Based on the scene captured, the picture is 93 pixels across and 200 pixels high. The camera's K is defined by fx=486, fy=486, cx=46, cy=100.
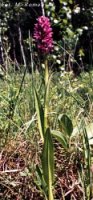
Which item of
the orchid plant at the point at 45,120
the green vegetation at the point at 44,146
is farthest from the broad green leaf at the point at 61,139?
the orchid plant at the point at 45,120

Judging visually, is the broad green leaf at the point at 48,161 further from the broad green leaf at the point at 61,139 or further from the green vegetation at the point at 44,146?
the broad green leaf at the point at 61,139

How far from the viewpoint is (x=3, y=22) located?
446 inches

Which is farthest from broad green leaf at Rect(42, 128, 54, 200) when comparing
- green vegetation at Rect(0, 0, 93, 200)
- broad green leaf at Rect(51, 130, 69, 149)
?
broad green leaf at Rect(51, 130, 69, 149)

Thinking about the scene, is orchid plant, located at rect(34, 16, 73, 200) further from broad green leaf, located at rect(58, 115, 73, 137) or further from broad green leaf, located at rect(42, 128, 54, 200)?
broad green leaf, located at rect(58, 115, 73, 137)

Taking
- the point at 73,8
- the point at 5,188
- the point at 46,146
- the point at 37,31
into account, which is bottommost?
the point at 5,188

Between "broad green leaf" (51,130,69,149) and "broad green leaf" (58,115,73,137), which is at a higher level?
"broad green leaf" (58,115,73,137)

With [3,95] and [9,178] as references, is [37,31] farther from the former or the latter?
[3,95]

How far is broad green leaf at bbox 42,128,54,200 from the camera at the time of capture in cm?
171

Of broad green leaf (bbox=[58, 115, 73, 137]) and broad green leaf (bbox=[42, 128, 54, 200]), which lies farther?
broad green leaf (bbox=[58, 115, 73, 137])

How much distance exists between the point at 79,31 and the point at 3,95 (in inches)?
240

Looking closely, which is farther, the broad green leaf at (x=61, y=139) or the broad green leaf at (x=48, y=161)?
the broad green leaf at (x=61, y=139)

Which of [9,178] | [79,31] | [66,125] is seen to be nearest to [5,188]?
[9,178]

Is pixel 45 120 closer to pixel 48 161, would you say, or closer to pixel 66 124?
pixel 48 161

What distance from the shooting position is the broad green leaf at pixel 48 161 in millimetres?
1712
